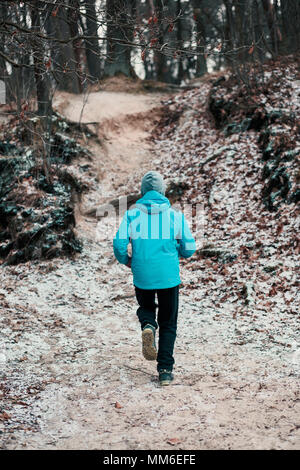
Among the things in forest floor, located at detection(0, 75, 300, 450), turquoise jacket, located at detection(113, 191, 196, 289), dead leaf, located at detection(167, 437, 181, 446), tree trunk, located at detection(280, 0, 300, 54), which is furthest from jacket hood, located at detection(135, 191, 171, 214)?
tree trunk, located at detection(280, 0, 300, 54)

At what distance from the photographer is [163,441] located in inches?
141

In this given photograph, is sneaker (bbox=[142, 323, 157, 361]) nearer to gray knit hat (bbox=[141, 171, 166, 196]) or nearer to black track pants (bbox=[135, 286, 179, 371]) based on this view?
black track pants (bbox=[135, 286, 179, 371])

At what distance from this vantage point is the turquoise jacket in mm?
4660

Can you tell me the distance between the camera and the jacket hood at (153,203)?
4.71 meters

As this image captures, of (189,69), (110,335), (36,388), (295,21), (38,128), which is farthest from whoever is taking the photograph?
(189,69)

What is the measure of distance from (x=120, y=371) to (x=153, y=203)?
1.94 meters

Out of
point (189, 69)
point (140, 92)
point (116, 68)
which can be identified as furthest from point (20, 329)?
point (189, 69)

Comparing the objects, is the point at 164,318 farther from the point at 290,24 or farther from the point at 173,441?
the point at 290,24

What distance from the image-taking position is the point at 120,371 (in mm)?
5254

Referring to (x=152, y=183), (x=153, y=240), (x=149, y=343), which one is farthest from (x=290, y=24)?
(x=149, y=343)

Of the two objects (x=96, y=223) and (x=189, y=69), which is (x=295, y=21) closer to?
(x=96, y=223)

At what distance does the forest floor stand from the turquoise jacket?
1127 millimetres

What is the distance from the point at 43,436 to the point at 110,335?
9.67ft

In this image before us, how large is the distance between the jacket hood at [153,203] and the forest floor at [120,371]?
5.84 feet
